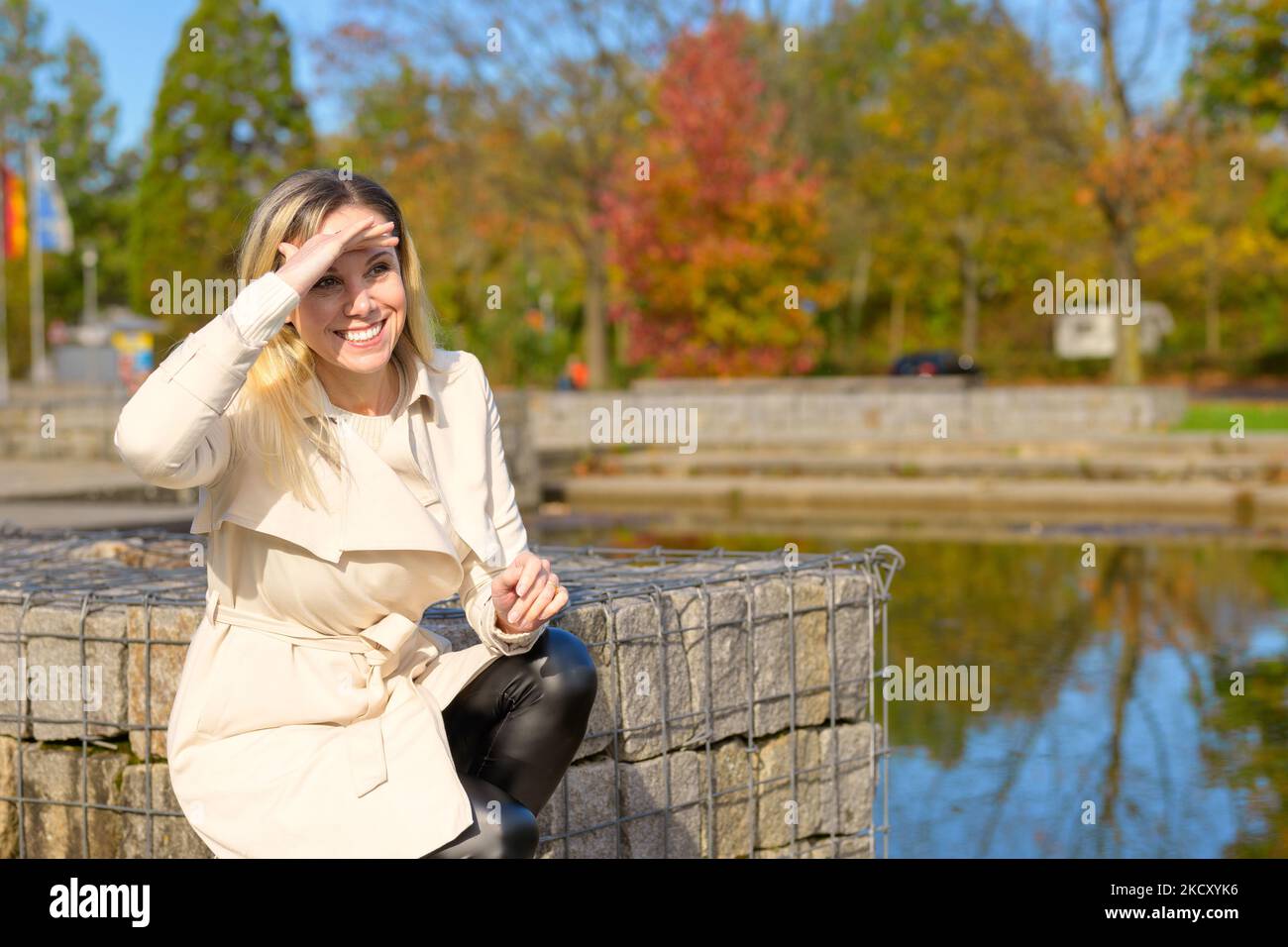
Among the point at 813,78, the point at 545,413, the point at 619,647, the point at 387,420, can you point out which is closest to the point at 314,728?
the point at 387,420

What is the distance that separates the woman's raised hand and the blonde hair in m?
0.04

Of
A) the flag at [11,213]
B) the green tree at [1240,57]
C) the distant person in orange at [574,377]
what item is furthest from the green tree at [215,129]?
the green tree at [1240,57]

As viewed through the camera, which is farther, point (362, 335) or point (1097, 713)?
point (1097, 713)

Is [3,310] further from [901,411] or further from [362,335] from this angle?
[362,335]

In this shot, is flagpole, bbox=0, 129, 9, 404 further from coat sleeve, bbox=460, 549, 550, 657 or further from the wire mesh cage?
coat sleeve, bbox=460, 549, 550, 657

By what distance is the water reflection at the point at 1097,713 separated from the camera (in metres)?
5.54

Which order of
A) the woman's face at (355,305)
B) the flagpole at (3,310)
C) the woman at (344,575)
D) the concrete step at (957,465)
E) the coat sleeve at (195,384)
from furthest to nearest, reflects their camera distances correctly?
the flagpole at (3,310), the concrete step at (957,465), the woman's face at (355,305), the woman at (344,575), the coat sleeve at (195,384)

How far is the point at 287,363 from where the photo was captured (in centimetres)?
294

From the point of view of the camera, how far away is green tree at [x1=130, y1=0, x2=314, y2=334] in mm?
47031

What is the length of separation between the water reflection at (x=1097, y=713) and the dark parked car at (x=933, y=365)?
28406 mm

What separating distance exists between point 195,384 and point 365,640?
60cm

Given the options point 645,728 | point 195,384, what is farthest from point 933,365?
point 195,384

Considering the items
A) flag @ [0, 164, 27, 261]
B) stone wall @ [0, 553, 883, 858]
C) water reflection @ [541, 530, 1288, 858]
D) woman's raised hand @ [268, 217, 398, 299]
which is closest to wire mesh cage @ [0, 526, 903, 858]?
stone wall @ [0, 553, 883, 858]

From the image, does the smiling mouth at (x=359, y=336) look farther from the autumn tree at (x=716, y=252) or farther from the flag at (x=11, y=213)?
the flag at (x=11, y=213)
